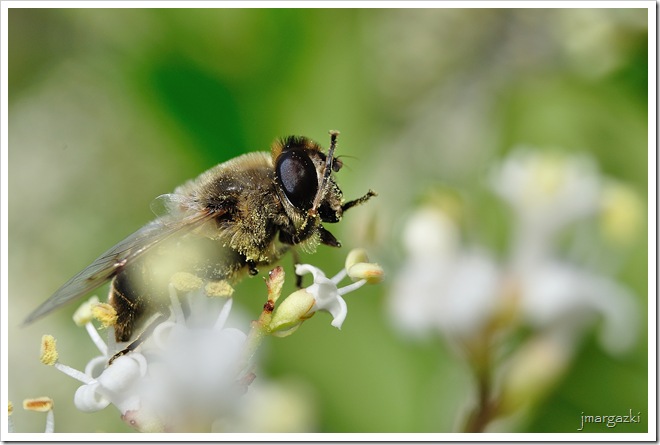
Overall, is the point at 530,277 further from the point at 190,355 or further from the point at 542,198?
the point at 190,355

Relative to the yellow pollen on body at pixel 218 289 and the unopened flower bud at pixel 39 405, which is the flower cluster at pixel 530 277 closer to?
the yellow pollen on body at pixel 218 289

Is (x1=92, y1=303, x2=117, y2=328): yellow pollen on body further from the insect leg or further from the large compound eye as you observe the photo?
the large compound eye

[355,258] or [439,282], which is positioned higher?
[355,258]

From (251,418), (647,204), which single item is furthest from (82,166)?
(647,204)

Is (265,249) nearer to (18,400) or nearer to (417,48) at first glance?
(18,400)

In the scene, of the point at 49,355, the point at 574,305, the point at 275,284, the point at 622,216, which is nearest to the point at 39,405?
the point at 49,355

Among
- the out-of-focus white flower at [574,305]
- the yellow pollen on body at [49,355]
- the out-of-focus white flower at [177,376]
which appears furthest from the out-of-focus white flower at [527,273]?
the yellow pollen on body at [49,355]
